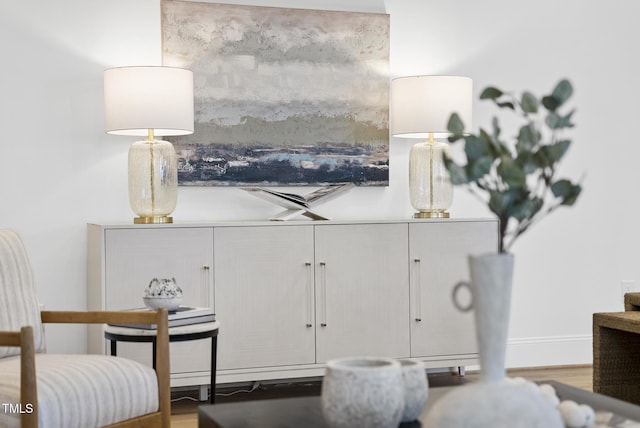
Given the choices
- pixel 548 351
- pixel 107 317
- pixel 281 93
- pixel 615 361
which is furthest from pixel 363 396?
pixel 548 351

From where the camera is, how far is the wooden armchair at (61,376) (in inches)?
87.1

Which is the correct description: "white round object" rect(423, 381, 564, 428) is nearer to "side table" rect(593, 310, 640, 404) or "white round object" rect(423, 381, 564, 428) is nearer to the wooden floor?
"side table" rect(593, 310, 640, 404)

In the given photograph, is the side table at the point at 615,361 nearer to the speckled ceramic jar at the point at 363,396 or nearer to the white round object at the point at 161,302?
the white round object at the point at 161,302

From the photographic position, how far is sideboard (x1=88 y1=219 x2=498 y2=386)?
3635mm

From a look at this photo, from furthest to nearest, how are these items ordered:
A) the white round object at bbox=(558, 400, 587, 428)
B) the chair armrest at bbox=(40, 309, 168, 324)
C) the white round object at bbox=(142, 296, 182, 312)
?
1. the white round object at bbox=(142, 296, 182, 312)
2. the chair armrest at bbox=(40, 309, 168, 324)
3. the white round object at bbox=(558, 400, 587, 428)

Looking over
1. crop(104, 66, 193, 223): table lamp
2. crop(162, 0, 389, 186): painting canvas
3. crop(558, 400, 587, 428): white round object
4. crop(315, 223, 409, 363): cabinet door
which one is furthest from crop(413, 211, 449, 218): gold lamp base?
crop(558, 400, 587, 428): white round object

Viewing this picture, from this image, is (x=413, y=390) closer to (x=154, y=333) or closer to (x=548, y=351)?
(x=154, y=333)

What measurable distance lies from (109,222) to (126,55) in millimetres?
762

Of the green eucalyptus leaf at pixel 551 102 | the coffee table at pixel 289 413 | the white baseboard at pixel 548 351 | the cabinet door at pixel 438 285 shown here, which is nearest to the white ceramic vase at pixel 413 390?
the coffee table at pixel 289 413

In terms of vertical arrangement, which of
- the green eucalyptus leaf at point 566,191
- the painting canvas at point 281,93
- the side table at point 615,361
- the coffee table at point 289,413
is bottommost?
the side table at point 615,361

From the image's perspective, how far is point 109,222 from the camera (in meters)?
3.88

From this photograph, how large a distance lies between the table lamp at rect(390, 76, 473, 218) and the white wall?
25 cm

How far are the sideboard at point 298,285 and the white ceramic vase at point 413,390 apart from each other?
79.2 inches

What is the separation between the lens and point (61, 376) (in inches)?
92.4
